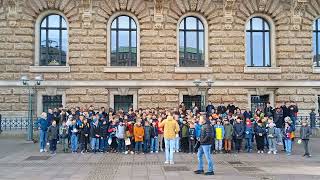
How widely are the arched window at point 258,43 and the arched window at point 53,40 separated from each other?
1231 centimetres

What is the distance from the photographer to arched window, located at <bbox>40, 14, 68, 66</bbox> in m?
30.5

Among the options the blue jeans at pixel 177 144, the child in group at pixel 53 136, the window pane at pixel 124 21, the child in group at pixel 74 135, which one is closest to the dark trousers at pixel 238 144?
the blue jeans at pixel 177 144

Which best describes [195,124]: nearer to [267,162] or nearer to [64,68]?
[267,162]

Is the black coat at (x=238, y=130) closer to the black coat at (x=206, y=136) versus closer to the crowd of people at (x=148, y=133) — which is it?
the crowd of people at (x=148, y=133)

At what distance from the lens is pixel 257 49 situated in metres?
31.8

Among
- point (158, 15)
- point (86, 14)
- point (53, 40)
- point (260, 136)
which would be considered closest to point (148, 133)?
point (260, 136)

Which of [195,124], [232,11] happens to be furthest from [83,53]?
[195,124]

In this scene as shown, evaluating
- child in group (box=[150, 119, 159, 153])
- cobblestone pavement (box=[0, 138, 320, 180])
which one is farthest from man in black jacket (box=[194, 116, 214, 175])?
child in group (box=[150, 119, 159, 153])

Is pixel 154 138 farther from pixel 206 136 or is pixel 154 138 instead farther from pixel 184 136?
pixel 206 136

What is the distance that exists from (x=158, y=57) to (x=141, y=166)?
14.2 metres

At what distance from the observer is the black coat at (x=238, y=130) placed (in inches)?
830

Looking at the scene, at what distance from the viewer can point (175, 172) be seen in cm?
1561

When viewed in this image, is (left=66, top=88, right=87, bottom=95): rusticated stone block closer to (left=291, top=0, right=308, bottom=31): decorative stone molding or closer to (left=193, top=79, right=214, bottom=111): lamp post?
(left=193, top=79, right=214, bottom=111): lamp post

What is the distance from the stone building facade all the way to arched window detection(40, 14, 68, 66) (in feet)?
1.46
